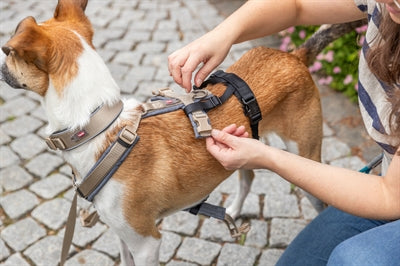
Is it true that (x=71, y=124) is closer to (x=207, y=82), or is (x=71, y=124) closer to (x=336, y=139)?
(x=207, y=82)

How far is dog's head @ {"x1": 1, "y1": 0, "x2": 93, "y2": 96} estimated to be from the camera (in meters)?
2.09

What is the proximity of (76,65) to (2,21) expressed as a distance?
4.72 m

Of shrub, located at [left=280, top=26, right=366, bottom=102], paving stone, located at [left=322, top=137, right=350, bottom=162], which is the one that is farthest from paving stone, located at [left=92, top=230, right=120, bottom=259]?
shrub, located at [left=280, top=26, right=366, bottom=102]

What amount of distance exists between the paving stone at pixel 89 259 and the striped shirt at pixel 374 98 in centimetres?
217

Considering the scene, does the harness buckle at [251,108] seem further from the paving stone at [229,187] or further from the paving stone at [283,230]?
the paving stone at [229,187]

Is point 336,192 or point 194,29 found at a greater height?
point 336,192

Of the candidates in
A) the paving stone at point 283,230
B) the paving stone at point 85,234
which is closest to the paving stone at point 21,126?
the paving stone at point 85,234

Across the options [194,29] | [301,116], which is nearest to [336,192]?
[301,116]

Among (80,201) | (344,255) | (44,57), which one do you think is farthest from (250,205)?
(44,57)

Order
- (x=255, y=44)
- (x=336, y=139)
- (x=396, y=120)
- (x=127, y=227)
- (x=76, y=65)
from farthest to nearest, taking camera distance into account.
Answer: (x=255, y=44) → (x=336, y=139) → (x=127, y=227) → (x=76, y=65) → (x=396, y=120)

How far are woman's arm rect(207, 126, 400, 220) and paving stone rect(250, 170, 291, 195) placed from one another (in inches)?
70.1

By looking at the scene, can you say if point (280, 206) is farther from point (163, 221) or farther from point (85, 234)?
point (85, 234)

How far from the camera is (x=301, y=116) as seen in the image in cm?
300

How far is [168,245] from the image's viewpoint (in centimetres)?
365
